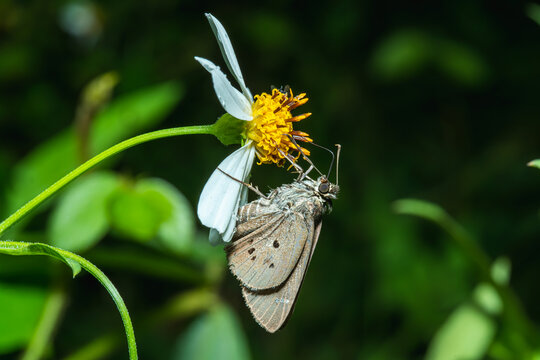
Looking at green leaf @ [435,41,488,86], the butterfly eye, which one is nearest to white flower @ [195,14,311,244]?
the butterfly eye

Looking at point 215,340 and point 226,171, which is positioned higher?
point 226,171

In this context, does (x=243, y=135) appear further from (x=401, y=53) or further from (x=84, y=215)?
(x=401, y=53)

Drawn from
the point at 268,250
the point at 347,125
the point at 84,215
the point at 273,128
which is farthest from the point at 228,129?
the point at 347,125

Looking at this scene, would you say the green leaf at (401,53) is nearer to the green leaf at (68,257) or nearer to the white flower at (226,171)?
the white flower at (226,171)

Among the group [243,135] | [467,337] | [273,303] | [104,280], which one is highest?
[243,135]

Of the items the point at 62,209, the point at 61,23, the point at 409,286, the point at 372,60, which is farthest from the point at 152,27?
the point at 409,286

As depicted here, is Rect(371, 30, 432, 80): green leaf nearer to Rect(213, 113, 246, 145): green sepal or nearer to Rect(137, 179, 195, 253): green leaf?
Rect(137, 179, 195, 253): green leaf

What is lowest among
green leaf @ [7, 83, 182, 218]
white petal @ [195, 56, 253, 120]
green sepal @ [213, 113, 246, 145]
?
green sepal @ [213, 113, 246, 145]
